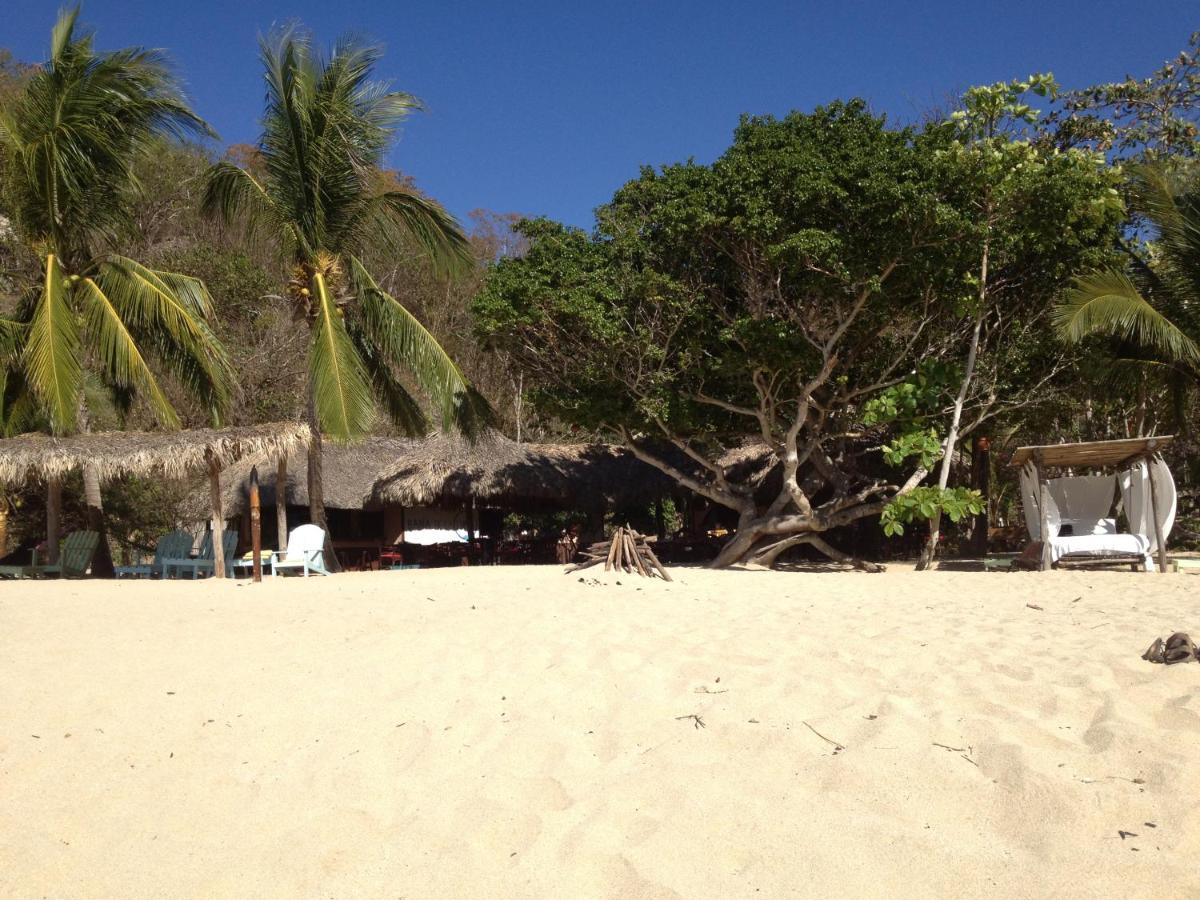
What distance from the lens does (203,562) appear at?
12523mm

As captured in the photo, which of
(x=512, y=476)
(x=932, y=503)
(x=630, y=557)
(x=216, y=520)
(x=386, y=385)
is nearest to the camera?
(x=630, y=557)

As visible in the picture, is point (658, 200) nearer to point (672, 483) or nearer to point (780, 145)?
point (780, 145)

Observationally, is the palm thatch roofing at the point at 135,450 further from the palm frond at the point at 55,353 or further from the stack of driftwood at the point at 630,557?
the stack of driftwood at the point at 630,557

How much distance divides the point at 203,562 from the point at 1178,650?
11.4 metres

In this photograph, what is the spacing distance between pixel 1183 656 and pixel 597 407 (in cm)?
997

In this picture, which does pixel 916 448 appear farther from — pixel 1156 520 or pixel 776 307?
pixel 1156 520

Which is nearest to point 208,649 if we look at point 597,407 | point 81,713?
point 81,713

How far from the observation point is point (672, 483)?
57.0 feet

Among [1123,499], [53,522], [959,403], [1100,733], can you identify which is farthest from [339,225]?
[1100,733]

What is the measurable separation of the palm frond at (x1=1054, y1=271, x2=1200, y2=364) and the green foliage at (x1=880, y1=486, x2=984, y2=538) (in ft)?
7.47

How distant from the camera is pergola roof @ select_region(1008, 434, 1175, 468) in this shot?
10.1 m

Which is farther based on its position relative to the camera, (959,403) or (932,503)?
(959,403)

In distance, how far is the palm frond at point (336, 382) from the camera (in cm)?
1210

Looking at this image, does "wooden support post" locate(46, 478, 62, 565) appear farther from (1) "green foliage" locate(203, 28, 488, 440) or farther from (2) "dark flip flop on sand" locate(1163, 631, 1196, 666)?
(2) "dark flip flop on sand" locate(1163, 631, 1196, 666)
